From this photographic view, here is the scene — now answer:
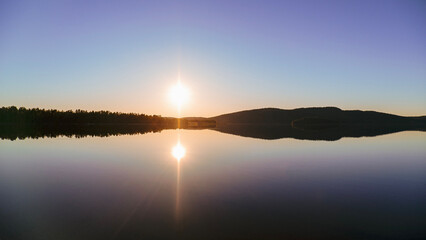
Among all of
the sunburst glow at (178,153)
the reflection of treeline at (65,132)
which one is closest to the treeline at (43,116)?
the reflection of treeline at (65,132)

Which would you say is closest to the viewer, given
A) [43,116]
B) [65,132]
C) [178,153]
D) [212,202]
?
[212,202]

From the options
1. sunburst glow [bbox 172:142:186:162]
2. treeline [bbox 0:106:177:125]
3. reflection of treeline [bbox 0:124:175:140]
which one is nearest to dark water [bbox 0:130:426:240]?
sunburst glow [bbox 172:142:186:162]

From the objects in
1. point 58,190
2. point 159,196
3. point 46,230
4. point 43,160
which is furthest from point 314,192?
point 43,160

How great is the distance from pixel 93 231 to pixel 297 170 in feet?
45.0

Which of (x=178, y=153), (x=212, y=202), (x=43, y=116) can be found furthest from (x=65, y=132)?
(x=43, y=116)

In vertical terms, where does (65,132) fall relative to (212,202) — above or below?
above

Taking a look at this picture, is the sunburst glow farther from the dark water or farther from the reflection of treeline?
the reflection of treeline

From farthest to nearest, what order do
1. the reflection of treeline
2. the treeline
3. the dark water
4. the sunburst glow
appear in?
the treeline → the reflection of treeline → the sunburst glow → the dark water

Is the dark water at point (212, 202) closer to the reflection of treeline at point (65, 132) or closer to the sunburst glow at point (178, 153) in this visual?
the sunburst glow at point (178, 153)

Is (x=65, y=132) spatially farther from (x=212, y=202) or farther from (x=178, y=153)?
(x=212, y=202)

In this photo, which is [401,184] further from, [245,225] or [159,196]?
[159,196]

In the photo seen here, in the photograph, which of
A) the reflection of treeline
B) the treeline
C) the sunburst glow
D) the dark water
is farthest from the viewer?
the treeline

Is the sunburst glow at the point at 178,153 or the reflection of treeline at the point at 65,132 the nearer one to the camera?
the sunburst glow at the point at 178,153

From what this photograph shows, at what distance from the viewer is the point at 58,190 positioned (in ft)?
41.8
